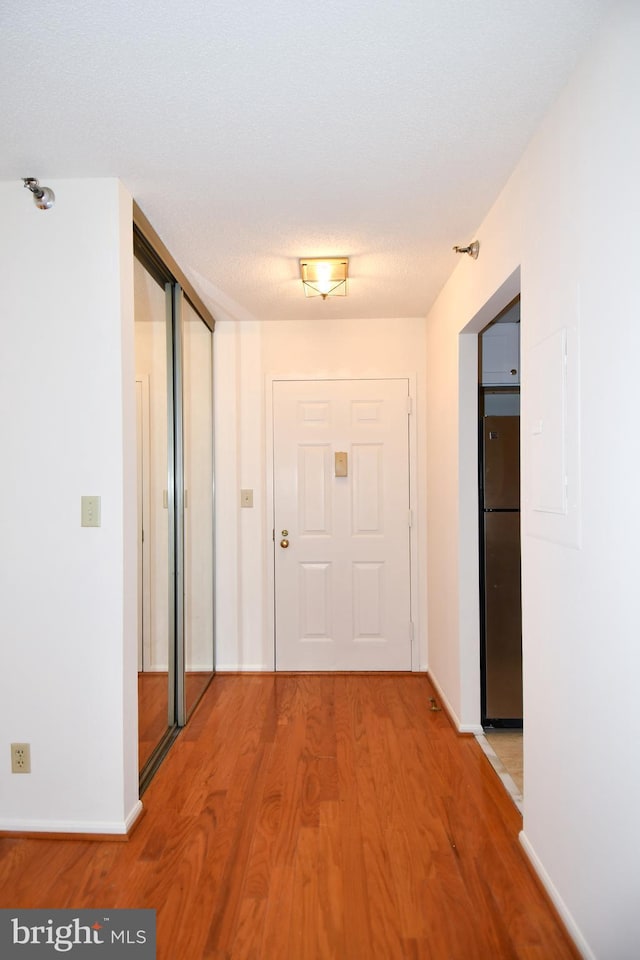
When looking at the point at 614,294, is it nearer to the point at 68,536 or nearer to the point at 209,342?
the point at 68,536

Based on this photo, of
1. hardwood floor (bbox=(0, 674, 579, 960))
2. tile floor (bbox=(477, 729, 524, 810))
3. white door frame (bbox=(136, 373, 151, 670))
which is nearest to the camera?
hardwood floor (bbox=(0, 674, 579, 960))

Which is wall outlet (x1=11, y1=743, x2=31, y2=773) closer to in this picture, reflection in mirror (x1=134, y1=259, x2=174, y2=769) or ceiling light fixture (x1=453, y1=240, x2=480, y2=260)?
reflection in mirror (x1=134, y1=259, x2=174, y2=769)

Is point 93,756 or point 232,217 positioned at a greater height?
point 232,217

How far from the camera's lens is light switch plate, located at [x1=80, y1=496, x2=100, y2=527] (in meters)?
2.15

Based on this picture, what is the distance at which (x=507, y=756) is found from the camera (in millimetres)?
2791

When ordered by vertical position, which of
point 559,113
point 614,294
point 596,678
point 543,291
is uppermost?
point 559,113

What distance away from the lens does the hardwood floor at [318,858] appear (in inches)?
66.0

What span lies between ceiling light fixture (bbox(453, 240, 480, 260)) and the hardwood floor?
2317mm

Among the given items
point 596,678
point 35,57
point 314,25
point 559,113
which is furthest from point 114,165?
point 596,678

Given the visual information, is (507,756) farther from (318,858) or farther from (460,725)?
(318,858)

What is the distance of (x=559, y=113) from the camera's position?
1721mm

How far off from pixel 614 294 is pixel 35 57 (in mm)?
1612

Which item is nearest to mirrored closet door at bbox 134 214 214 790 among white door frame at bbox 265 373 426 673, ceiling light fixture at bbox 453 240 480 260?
white door frame at bbox 265 373 426 673

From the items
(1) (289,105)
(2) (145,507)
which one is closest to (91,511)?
(2) (145,507)
